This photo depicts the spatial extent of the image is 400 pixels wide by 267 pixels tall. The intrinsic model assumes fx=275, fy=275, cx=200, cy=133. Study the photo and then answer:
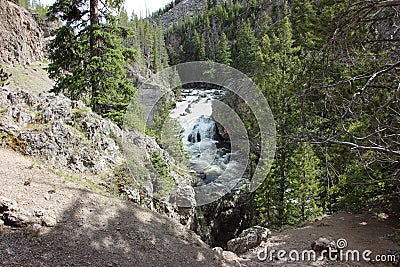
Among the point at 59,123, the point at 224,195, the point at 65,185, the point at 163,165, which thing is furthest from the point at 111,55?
the point at 224,195

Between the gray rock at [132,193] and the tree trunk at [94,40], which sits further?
the tree trunk at [94,40]

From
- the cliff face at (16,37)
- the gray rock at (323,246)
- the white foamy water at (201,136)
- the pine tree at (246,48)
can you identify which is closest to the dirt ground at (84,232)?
the gray rock at (323,246)

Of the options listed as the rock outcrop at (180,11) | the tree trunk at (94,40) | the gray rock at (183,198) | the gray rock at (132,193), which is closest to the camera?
the gray rock at (132,193)

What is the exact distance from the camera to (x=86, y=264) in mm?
3654

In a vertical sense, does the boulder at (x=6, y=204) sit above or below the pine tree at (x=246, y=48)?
below

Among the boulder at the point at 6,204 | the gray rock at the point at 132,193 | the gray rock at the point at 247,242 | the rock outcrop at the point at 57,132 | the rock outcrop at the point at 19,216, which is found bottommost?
A: the gray rock at the point at 247,242

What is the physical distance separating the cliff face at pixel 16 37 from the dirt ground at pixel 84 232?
2217 centimetres

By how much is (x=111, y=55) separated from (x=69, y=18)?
1989mm

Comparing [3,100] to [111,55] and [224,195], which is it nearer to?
[111,55]

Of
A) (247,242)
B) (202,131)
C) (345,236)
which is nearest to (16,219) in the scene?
(247,242)

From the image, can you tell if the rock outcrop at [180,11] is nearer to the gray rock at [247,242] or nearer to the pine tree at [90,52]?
the pine tree at [90,52]

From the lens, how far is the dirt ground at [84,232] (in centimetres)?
364

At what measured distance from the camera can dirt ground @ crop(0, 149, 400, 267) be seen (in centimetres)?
364

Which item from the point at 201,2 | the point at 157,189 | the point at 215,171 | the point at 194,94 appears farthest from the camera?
the point at 201,2
